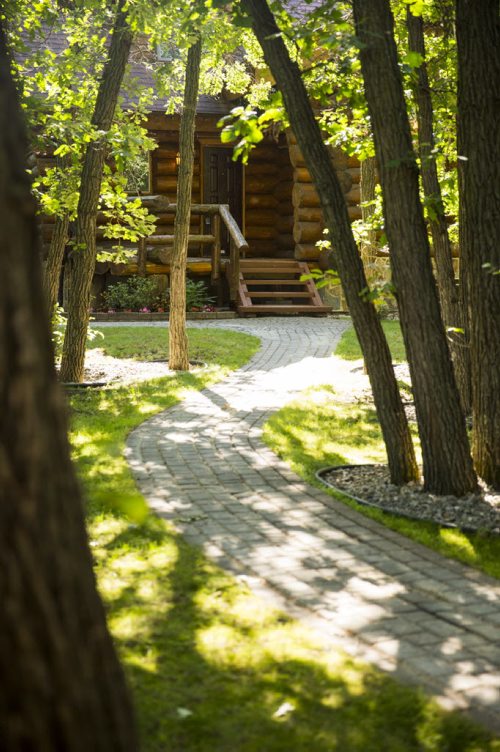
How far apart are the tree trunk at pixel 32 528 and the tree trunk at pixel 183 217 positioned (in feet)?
37.0

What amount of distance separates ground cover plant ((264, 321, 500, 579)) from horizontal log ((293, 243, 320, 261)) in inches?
421

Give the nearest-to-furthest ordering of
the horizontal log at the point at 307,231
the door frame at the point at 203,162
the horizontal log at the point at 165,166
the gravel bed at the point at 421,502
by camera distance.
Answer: the gravel bed at the point at 421,502 < the horizontal log at the point at 307,231 < the horizontal log at the point at 165,166 < the door frame at the point at 203,162

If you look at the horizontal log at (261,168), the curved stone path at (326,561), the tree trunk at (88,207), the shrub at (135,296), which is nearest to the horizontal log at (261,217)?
the horizontal log at (261,168)

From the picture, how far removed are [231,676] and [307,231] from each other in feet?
61.1

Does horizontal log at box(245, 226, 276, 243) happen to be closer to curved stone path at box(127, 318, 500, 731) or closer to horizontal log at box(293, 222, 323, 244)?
horizontal log at box(293, 222, 323, 244)

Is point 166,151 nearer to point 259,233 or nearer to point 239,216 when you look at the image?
point 239,216

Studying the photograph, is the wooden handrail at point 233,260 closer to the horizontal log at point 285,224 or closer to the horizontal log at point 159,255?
the horizontal log at point 159,255

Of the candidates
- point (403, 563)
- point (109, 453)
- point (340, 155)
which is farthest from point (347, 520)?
point (340, 155)

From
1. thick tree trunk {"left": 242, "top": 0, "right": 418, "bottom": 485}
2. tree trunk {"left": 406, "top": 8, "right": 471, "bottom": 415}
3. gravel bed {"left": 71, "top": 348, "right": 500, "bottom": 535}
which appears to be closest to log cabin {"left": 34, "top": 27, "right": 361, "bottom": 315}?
tree trunk {"left": 406, "top": 8, "right": 471, "bottom": 415}

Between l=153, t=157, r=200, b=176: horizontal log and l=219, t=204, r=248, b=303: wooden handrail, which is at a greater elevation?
l=153, t=157, r=200, b=176: horizontal log

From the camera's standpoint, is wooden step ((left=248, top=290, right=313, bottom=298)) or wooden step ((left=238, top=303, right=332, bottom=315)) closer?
wooden step ((left=238, top=303, right=332, bottom=315))

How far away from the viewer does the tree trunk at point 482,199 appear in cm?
638

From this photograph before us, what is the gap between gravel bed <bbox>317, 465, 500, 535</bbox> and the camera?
6.02 metres

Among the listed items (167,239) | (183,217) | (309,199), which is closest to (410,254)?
(183,217)
